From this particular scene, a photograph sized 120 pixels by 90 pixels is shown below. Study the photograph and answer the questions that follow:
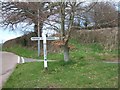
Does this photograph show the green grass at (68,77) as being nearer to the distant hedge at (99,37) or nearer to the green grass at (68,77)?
the green grass at (68,77)

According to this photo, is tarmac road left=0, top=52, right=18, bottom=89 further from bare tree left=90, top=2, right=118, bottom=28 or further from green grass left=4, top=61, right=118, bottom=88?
bare tree left=90, top=2, right=118, bottom=28

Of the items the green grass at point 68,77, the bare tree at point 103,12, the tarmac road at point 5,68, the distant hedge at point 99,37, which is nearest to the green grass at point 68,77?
the green grass at point 68,77

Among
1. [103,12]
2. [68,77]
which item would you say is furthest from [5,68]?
[103,12]

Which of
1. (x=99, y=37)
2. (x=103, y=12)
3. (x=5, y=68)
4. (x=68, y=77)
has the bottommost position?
(x=5, y=68)

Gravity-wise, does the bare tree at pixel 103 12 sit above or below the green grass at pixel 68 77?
above

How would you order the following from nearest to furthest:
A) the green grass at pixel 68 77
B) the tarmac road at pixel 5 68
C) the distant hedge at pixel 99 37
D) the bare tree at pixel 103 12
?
the green grass at pixel 68 77 → the tarmac road at pixel 5 68 → the bare tree at pixel 103 12 → the distant hedge at pixel 99 37

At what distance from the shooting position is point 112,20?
11.5m

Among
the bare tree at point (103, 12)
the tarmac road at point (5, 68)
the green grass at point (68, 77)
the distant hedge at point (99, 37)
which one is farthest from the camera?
the distant hedge at point (99, 37)

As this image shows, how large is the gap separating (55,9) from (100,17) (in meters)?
1.83

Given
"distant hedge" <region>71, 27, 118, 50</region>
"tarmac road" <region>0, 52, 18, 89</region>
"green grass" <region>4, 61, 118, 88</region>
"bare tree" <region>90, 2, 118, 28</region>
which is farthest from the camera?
"distant hedge" <region>71, 27, 118, 50</region>

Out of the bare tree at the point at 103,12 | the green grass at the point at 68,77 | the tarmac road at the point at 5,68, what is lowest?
the tarmac road at the point at 5,68

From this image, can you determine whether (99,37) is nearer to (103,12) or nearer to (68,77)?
(103,12)

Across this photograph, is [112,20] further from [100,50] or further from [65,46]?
[100,50]

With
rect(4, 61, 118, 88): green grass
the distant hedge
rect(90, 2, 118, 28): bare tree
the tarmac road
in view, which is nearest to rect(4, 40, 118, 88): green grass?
rect(4, 61, 118, 88): green grass
